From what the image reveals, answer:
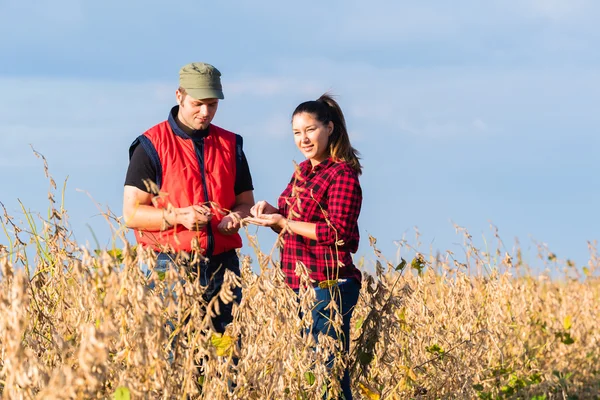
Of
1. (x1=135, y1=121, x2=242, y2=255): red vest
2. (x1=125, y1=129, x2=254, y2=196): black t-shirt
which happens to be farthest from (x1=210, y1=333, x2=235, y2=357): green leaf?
(x1=125, y1=129, x2=254, y2=196): black t-shirt

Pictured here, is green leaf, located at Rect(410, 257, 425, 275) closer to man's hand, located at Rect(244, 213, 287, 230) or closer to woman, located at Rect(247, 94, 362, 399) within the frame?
woman, located at Rect(247, 94, 362, 399)

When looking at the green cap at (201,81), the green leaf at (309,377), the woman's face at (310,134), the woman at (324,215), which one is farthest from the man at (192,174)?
the green leaf at (309,377)

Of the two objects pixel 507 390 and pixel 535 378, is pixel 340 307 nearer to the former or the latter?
pixel 507 390

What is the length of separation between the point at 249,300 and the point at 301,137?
1276 mm

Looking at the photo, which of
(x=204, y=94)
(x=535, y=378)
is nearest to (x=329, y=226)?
(x=204, y=94)

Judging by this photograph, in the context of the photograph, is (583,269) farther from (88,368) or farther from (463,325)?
(88,368)

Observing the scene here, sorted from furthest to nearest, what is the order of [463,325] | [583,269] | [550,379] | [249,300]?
[583,269]
[550,379]
[463,325]
[249,300]

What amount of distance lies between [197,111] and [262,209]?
709 millimetres

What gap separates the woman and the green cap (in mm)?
A: 434

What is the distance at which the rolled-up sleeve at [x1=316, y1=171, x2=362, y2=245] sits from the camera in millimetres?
3688

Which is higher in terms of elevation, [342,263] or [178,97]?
[178,97]

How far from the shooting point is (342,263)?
3.58 meters

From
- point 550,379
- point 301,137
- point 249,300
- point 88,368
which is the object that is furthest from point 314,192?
point 550,379

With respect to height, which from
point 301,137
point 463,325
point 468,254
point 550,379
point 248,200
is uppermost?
point 301,137
